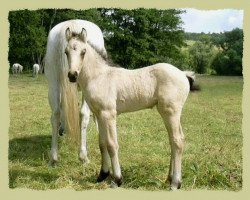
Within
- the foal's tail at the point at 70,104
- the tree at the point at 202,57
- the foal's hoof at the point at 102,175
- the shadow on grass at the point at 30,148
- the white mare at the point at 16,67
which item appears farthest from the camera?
the white mare at the point at 16,67

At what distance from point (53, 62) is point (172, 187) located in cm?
285

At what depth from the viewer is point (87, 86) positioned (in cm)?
518

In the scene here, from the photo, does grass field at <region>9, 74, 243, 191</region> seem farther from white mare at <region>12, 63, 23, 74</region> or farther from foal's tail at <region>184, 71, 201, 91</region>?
white mare at <region>12, 63, 23, 74</region>

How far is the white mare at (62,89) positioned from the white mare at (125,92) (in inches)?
32.5

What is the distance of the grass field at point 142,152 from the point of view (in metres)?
5.49

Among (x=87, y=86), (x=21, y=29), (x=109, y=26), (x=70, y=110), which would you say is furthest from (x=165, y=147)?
(x=21, y=29)

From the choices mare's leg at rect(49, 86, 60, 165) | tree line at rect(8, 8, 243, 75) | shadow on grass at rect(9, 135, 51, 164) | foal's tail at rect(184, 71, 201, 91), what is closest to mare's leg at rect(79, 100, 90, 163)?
mare's leg at rect(49, 86, 60, 165)

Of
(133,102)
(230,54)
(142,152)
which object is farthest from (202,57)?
(133,102)

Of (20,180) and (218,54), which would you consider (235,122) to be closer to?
(218,54)

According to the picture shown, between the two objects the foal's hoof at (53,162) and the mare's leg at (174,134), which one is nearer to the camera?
the mare's leg at (174,134)

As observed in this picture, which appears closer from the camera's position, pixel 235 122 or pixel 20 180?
pixel 20 180

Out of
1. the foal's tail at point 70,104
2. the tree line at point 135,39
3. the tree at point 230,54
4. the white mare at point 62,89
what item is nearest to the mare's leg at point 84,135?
the white mare at point 62,89

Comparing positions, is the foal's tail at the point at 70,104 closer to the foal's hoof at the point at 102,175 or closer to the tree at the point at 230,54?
the foal's hoof at the point at 102,175

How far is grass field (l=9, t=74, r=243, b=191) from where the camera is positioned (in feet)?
18.0
